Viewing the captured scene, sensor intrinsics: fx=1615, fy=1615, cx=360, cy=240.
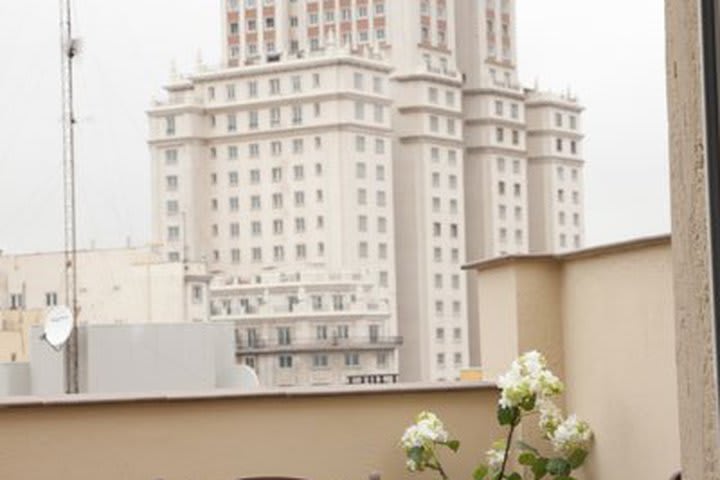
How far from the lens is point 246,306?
62219 mm

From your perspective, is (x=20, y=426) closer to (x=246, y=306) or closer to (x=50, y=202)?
(x=50, y=202)

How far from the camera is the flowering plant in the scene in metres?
3.59

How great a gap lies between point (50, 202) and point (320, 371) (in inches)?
1039

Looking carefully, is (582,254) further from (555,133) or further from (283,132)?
Result: (555,133)

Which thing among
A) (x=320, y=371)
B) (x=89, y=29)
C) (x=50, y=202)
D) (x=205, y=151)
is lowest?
(x=320, y=371)

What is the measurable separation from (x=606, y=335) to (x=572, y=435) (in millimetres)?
256

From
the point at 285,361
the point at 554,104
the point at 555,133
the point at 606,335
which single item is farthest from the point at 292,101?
the point at 606,335

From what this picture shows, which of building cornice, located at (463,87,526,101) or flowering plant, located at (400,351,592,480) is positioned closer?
flowering plant, located at (400,351,592,480)

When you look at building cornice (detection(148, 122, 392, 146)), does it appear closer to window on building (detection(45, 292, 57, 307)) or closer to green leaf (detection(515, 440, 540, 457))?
window on building (detection(45, 292, 57, 307))

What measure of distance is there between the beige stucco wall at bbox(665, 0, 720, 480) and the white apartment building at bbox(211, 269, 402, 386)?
5610cm

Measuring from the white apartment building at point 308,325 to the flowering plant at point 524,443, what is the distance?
5370cm

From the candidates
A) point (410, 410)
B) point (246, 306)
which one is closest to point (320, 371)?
point (246, 306)

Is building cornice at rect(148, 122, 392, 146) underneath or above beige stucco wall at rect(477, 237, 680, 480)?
above

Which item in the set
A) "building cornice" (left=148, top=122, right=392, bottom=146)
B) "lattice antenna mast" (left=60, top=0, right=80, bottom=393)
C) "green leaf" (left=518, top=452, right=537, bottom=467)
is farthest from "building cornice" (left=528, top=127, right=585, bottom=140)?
"green leaf" (left=518, top=452, right=537, bottom=467)
